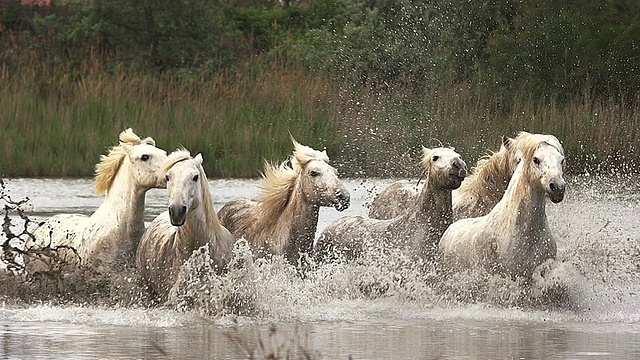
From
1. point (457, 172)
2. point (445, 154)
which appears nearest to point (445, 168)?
point (457, 172)

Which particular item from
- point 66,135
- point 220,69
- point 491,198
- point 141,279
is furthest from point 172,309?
point 220,69

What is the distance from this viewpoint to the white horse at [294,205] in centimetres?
1210

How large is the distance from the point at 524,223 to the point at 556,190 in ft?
1.97

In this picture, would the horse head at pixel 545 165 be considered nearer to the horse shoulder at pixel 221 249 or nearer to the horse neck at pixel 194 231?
the horse shoulder at pixel 221 249

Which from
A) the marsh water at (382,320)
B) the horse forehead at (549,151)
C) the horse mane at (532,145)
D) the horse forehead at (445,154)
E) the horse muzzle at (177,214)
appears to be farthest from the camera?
the horse forehead at (445,154)

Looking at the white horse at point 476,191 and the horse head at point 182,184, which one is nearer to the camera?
the horse head at point 182,184

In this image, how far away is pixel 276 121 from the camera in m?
23.7

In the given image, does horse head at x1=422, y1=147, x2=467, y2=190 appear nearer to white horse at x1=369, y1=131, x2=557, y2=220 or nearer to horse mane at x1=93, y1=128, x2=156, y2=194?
white horse at x1=369, y1=131, x2=557, y2=220

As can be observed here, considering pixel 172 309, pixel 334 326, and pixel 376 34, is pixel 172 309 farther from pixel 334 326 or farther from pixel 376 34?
pixel 376 34

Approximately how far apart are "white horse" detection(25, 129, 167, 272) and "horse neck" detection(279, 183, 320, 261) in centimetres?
94

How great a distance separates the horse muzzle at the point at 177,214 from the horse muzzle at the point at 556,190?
2.36 metres

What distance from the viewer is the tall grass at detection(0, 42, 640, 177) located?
22.2 meters

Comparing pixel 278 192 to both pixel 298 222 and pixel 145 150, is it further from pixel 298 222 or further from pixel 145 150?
pixel 145 150

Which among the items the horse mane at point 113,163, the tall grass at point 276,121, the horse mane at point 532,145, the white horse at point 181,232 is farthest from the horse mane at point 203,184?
the tall grass at point 276,121
